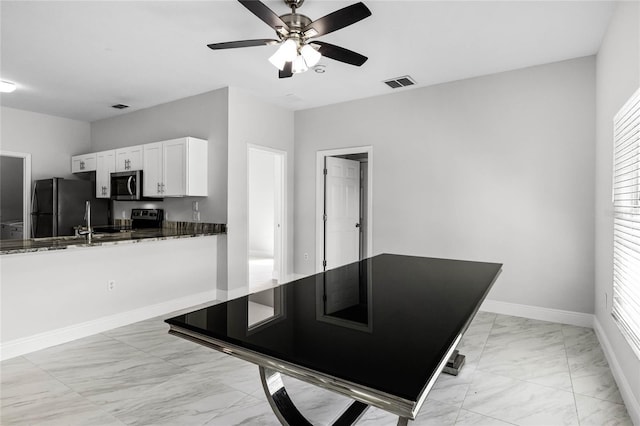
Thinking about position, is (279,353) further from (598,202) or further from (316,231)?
(316,231)

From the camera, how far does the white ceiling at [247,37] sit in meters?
2.62

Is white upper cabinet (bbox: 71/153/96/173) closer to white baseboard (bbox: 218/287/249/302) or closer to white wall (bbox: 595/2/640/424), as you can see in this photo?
white baseboard (bbox: 218/287/249/302)

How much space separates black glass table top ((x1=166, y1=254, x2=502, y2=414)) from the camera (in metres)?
0.93

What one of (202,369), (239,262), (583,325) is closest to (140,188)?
(239,262)

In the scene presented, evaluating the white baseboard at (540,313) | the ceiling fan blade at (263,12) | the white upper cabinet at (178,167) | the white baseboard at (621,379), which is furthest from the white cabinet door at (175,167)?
the white baseboard at (621,379)

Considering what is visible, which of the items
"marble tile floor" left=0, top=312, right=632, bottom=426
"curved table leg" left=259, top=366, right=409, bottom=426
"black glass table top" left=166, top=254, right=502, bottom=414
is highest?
"black glass table top" left=166, top=254, right=502, bottom=414

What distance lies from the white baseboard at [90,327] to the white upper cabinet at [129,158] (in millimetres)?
2035

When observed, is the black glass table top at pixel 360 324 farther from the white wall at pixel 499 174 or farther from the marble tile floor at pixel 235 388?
the white wall at pixel 499 174

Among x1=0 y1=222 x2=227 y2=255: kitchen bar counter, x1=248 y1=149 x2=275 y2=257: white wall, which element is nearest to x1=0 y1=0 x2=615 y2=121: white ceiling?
x1=0 y1=222 x2=227 y2=255: kitchen bar counter

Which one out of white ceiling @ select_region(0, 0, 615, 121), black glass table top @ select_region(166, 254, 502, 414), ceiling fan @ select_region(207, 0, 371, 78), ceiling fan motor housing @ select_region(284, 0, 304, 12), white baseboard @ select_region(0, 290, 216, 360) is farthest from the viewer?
white baseboard @ select_region(0, 290, 216, 360)

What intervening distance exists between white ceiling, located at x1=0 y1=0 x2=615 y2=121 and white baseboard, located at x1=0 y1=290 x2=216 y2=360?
8.36ft

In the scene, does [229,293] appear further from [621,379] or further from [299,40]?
[621,379]

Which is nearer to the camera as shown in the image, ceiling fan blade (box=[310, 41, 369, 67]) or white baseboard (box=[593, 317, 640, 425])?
white baseboard (box=[593, 317, 640, 425])

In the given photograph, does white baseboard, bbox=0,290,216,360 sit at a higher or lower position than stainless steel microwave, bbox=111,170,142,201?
lower
